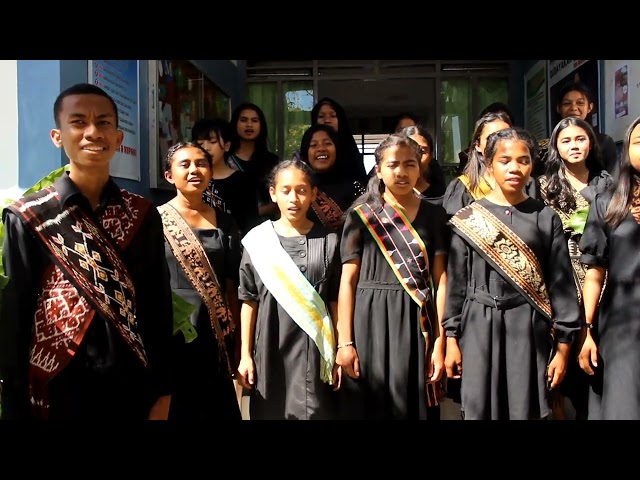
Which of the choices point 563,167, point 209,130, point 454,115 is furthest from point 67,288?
point 454,115

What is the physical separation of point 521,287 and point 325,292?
0.88m

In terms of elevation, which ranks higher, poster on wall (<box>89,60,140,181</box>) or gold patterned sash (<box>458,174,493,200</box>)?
poster on wall (<box>89,60,140,181</box>)

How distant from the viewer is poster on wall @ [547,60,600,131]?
5.59m

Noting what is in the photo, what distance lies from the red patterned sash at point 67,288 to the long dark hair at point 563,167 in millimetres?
2253

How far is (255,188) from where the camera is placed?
4.09 m

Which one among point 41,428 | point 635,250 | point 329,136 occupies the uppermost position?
point 329,136

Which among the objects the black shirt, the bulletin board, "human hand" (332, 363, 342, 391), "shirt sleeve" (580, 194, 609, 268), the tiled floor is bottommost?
the tiled floor

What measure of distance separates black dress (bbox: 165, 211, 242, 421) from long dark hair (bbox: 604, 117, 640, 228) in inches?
68.3

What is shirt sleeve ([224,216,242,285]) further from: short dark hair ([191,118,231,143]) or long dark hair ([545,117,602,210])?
long dark hair ([545,117,602,210])

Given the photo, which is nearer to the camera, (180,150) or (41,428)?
(41,428)

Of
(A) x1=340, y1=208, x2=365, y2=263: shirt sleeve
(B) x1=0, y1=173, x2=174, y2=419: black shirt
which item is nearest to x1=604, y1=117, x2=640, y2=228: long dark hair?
(A) x1=340, y1=208, x2=365, y2=263: shirt sleeve
